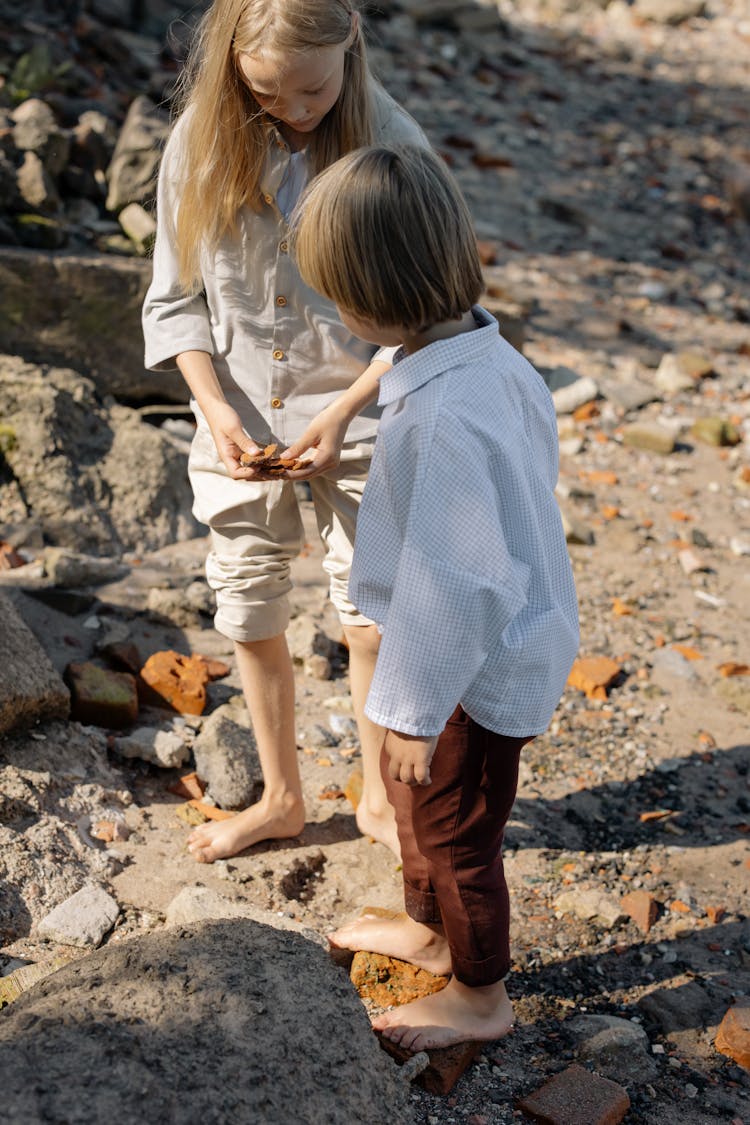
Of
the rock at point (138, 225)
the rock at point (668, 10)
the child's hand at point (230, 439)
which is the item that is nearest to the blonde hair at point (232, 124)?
the child's hand at point (230, 439)

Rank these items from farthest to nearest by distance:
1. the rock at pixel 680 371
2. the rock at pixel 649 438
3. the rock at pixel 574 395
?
the rock at pixel 680 371, the rock at pixel 574 395, the rock at pixel 649 438

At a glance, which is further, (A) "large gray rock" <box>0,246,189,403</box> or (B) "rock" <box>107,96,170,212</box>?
(B) "rock" <box>107,96,170,212</box>

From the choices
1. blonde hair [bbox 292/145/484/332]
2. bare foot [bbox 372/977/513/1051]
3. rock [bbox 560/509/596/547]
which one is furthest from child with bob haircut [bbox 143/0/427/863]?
rock [bbox 560/509/596/547]

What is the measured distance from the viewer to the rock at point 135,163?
519cm

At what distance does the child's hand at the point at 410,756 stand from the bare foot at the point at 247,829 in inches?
37.9

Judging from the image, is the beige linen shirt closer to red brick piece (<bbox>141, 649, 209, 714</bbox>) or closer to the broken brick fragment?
red brick piece (<bbox>141, 649, 209, 714</bbox>)

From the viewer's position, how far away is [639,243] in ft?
25.3

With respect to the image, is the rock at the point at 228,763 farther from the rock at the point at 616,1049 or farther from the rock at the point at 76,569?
the rock at the point at 616,1049

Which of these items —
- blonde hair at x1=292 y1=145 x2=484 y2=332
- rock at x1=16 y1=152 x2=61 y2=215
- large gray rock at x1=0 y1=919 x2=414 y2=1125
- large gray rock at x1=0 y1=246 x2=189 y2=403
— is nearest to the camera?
large gray rock at x1=0 y1=919 x2=414 y2=1125

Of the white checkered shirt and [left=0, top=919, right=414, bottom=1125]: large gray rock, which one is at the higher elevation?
the white checkered shirt

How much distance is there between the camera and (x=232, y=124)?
86.0 inches

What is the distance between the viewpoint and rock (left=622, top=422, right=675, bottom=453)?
17.4 feet

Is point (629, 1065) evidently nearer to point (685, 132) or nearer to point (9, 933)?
point (9, 933)

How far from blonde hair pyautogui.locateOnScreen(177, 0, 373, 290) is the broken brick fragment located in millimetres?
1957
